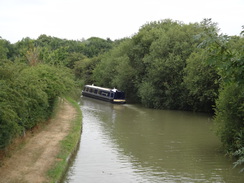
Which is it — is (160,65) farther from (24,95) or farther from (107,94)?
(24,95)

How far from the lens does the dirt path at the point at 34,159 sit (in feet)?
40.6

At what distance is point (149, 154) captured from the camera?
18453mm

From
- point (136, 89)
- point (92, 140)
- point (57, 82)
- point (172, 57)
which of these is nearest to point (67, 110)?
point (57, 82)

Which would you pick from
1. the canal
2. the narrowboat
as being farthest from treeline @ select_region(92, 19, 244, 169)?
the canal

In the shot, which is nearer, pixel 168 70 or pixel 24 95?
pixel 24 95

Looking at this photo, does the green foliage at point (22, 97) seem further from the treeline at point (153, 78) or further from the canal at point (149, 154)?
the canal at point (149, 154)

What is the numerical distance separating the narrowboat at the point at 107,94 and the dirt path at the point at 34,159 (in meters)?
22.4

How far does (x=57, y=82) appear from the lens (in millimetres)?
23812

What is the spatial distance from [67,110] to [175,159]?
1613 cm

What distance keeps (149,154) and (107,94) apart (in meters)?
28.3

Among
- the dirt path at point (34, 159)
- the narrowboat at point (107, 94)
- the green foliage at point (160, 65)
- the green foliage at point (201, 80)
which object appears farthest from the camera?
the narrowboat at point (107, 94)

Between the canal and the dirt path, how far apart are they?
116 cm

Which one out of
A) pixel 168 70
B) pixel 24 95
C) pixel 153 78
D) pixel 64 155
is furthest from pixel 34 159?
pixel 153 78

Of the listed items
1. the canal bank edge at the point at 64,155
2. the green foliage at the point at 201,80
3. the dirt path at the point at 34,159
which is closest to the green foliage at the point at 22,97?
the dirt path at the point at 34,159
